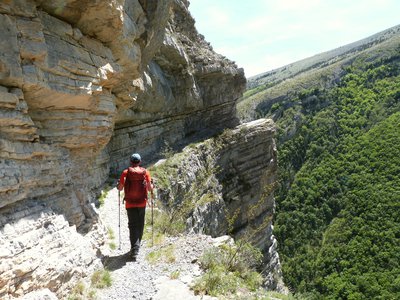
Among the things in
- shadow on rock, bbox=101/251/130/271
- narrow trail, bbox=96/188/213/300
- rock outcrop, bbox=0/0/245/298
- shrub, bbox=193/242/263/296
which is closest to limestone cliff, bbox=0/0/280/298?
rock outcrop, bbox=0/0/245/298

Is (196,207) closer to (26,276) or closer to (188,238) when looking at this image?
(188,238)

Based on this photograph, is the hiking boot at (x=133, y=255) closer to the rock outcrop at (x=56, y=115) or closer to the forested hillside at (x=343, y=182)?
the rock outcrop at (x=56, y=115)

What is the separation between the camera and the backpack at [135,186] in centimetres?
852

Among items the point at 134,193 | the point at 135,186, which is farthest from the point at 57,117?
the point at 134,193

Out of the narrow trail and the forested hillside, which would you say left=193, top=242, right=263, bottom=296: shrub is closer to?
the narrow trail

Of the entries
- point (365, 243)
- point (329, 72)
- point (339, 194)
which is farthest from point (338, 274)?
point (329, 72)

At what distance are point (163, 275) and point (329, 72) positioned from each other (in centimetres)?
15188

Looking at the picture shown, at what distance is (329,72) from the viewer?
145 metres

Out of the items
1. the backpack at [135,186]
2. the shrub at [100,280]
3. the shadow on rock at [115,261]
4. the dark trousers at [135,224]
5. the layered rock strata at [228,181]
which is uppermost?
the backpack at [135,186]

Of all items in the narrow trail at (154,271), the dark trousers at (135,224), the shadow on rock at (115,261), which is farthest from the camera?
the dark trousers at (135,224)

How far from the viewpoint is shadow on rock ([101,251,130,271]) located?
8.23m

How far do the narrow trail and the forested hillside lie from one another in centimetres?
2351

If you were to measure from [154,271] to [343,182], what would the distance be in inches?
3384

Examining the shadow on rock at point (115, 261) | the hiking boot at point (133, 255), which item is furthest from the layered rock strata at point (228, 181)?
the hiking boot at point (133, 255)
